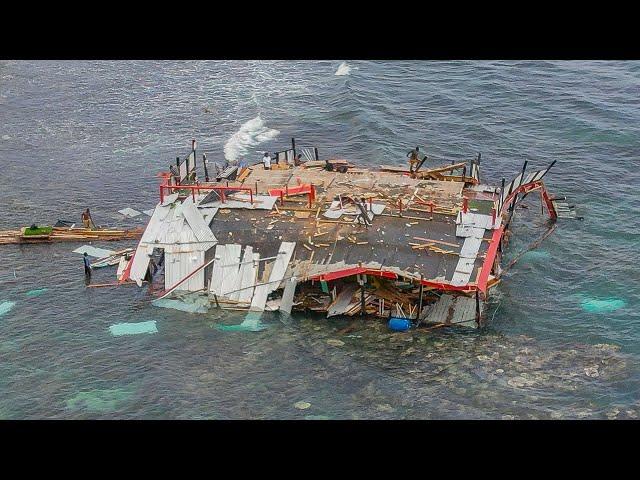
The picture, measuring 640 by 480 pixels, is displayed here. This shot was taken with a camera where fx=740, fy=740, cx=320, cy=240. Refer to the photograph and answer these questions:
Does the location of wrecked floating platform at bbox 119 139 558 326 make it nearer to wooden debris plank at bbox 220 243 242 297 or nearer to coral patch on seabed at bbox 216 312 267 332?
wooden debris plank at bbox 220 243 242 297

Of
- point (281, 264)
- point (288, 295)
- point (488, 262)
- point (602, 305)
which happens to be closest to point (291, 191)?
point (281, 264)

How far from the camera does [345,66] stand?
94312mm

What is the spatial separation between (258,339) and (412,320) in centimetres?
926

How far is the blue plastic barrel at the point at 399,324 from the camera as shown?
43656 mm

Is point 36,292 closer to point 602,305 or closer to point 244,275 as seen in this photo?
point 244,275

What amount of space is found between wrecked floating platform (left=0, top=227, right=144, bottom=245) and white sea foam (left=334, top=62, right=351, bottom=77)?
4316 cm

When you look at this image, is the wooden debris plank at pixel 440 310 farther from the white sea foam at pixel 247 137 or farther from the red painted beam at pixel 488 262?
the white sea foam at pixel 247 137

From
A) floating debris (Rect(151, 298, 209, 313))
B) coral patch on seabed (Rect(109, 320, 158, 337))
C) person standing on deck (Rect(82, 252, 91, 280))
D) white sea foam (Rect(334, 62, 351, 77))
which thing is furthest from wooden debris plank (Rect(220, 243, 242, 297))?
white sea foam (Rect(334, 62, 351, 77))

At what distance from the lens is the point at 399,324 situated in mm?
43656

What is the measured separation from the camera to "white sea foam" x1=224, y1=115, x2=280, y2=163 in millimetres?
70375

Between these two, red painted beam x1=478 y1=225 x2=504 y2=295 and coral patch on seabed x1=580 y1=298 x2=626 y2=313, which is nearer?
red painted beam x1=478 y1=225 x2=504 y2=295

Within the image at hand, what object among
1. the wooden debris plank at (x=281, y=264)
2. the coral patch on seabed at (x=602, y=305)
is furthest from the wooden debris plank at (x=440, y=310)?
the wooden debris plank at (x=281, y=264)

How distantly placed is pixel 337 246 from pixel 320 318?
4.56 meters

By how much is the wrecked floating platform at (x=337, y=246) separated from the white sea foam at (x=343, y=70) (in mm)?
42413
